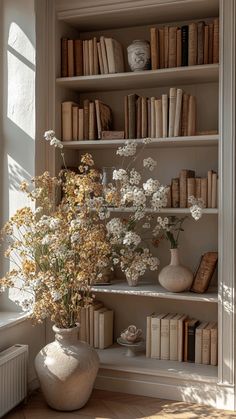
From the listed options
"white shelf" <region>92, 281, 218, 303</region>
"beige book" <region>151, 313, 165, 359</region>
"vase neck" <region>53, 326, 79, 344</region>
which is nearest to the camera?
"vase neck" <region>53, 326, 79, 344</region>

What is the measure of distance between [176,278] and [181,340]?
44 centimetres

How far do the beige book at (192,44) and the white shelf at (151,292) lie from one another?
145cm

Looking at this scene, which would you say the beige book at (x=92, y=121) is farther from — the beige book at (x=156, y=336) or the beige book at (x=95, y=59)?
the beige book at (x=156, y=336)

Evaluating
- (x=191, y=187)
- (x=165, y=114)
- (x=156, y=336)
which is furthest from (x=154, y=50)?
(x=156, y=336)

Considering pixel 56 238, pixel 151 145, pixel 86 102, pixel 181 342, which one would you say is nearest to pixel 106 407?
pixel 181 342

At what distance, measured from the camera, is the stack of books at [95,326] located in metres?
3.54

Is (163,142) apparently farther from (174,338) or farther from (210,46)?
(174,338)

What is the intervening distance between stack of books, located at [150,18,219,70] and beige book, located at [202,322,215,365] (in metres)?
1.68

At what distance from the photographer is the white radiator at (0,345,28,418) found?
291cm

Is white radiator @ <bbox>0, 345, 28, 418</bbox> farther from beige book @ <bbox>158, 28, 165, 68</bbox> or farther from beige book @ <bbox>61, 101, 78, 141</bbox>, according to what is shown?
beige book @ <bbox>158, 28, 165, 68</bbox>

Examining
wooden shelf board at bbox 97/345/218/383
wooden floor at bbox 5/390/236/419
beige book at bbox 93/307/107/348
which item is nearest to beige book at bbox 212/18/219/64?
beige book at bbox 93/307/107/348

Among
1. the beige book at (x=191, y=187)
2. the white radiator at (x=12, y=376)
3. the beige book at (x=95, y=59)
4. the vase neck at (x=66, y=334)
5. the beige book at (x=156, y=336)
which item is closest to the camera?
the white radiator at (x=12, y=376)

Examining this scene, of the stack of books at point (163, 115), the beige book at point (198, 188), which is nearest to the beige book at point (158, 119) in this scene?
the stack of books at point (163, 115)

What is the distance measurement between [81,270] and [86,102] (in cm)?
121
